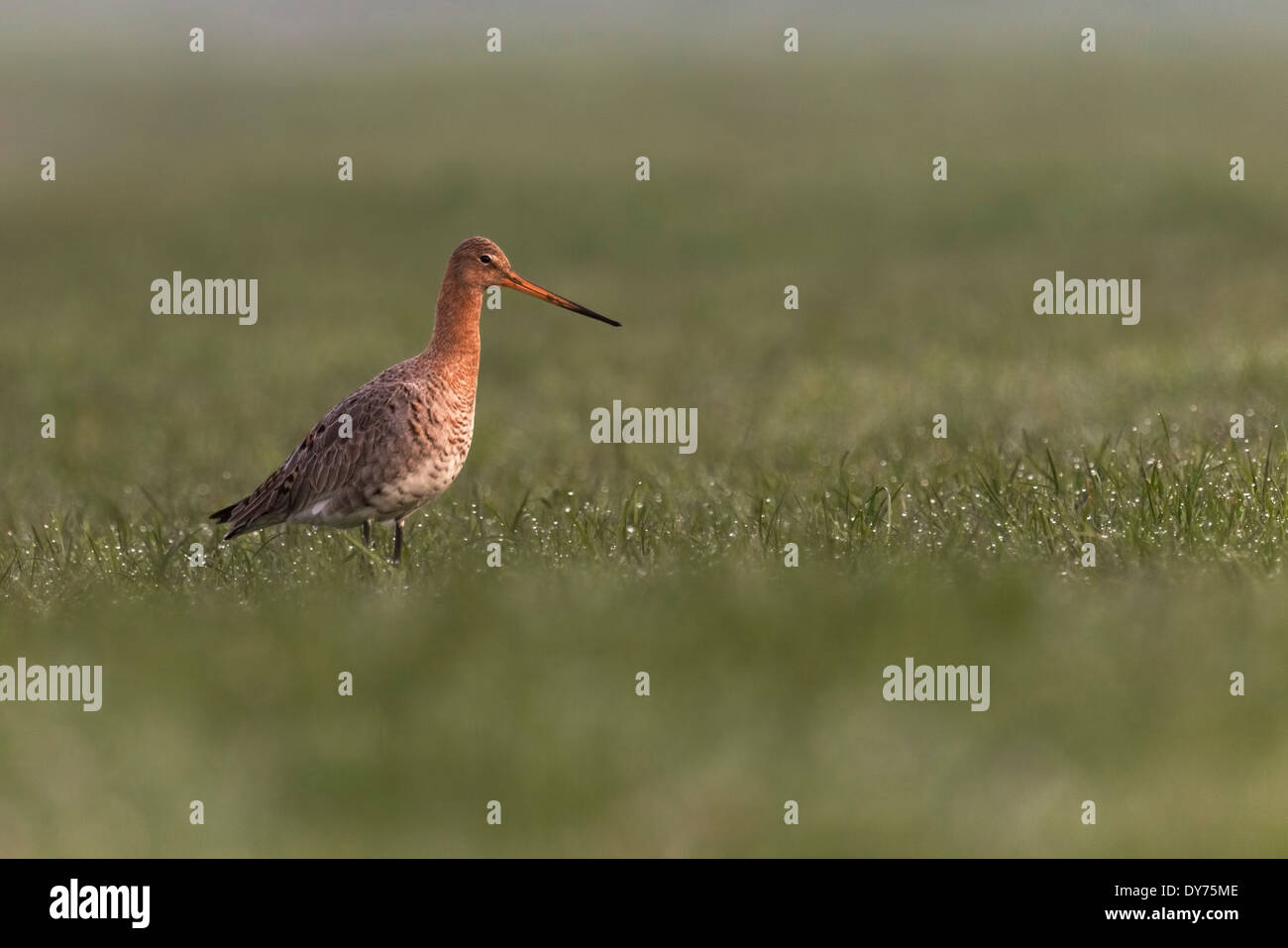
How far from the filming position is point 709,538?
8.59 meters

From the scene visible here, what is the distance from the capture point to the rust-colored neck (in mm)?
9102

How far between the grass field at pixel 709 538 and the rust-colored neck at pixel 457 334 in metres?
0.89

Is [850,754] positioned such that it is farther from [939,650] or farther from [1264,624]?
[1264,624]

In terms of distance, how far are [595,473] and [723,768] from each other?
572 centimetres

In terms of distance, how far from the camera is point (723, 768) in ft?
18.4

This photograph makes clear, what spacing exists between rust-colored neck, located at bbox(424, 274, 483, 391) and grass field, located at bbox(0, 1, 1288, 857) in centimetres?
89

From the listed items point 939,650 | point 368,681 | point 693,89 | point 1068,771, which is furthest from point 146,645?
point 693,89
